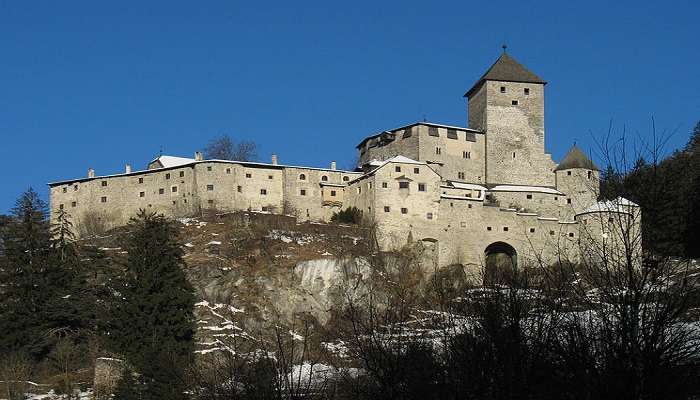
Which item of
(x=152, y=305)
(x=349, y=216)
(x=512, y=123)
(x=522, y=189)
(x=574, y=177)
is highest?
(x=512, y=123)

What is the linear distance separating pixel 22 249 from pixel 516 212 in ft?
120

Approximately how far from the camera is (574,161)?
86.5 meters

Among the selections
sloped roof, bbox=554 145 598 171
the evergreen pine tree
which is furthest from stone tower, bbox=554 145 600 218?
the evergreen pine tree

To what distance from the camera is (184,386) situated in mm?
38719

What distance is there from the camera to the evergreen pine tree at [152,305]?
166 ft

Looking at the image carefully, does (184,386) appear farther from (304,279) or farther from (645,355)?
(304,279)

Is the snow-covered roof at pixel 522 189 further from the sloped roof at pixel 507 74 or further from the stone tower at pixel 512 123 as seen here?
the sloped roof at pixel 507 74

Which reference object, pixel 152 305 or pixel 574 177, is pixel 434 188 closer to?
pixel 574 177

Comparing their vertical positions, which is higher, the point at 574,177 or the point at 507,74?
the point at 507,74

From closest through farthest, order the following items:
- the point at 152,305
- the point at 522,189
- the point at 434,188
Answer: the point at 152,305 → the point at 434,188 → the point at 522,189

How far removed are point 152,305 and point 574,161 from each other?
45.2 meters

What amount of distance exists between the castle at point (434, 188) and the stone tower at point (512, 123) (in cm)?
9

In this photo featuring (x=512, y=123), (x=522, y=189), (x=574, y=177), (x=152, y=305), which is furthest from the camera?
(x=512, y=123)

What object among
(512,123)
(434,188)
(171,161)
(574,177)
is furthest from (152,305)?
(512,123)
